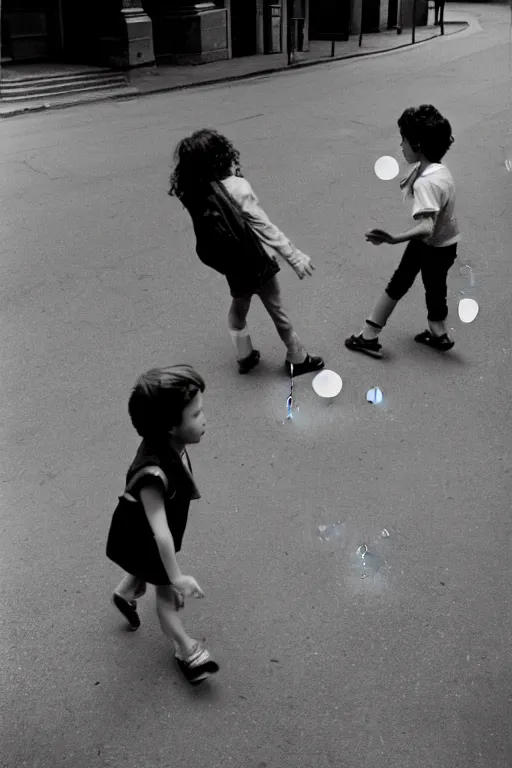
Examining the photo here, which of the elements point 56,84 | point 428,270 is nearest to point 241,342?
point 428,270

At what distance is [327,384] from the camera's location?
5.48 meters

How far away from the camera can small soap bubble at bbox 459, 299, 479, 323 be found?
6.51 meters

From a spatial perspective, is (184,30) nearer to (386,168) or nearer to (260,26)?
(260,26)

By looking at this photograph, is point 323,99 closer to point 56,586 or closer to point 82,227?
point 82,227

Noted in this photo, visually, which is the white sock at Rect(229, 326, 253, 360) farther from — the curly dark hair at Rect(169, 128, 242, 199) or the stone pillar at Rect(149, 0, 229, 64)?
the stone pillar at Rect(149, 0, 229, 64)

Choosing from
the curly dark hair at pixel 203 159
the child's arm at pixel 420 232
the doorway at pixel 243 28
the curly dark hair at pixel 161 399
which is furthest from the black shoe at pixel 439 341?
the doorway at pixel 243 28

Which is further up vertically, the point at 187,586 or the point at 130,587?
the point at 187,586

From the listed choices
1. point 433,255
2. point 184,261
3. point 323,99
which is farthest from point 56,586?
point 323,99

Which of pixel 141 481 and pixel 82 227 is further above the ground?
pixel 141 481

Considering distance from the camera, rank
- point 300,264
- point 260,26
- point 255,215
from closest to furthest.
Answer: point 255,215 < point 300,264 < point 260,26

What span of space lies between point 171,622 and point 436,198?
10.2 feet

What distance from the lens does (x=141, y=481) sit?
2.79 meters

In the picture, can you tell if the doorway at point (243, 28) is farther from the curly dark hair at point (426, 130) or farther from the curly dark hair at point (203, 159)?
the curly dark hair at point (203, 159)

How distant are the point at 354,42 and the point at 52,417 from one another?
24.9m
